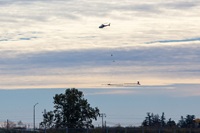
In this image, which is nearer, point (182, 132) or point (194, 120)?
point (182, 132)

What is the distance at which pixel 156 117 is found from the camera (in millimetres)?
112750

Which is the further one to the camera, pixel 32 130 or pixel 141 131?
pixel 141 131

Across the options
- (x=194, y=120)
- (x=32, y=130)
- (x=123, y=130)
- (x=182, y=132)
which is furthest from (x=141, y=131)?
(x=194, y=120)

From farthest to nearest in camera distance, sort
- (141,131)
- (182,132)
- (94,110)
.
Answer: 1. (94,110)
2. (182,132)
3. (141,131)

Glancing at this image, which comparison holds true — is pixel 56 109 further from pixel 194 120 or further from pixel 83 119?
pixel 194 120

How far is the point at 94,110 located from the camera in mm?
84250

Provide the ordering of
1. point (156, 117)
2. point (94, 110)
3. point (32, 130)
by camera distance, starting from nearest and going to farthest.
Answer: point (32, 130), point (94, 110), point (156, 117)

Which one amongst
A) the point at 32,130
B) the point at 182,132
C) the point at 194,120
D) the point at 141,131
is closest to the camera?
→ the point at 32,130

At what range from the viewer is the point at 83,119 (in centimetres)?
8475

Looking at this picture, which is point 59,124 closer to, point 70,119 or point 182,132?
point 70,119

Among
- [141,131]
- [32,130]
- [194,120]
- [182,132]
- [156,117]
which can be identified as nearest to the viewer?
[32,130]

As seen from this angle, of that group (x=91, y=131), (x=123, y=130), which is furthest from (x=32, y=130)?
(x=123, y=130)

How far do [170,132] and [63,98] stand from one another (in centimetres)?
1785

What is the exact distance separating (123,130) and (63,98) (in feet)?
54.2
